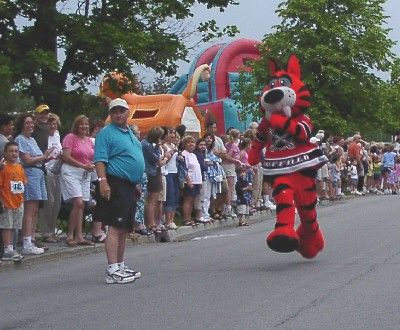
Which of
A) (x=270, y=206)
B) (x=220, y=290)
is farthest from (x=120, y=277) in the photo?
(x=270, y=206)

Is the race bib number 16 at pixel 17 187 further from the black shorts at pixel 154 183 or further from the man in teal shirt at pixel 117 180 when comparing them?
the black shorts at pixel 154 183

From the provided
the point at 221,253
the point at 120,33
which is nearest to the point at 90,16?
the point at 120,33

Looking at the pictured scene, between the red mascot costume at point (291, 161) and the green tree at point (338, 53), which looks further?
the green tree at point (338, 53)

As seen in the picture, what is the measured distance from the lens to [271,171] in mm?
12500

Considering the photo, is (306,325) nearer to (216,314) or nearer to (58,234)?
(216,314)

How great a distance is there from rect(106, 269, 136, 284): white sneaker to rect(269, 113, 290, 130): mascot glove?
2.46 metres

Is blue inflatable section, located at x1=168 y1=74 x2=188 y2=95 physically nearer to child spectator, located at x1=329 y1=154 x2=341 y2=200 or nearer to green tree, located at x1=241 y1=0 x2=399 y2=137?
green tree, located at x1=241 y1=0 x2=399 y2=137

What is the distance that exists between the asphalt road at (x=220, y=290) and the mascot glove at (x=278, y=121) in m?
1.54

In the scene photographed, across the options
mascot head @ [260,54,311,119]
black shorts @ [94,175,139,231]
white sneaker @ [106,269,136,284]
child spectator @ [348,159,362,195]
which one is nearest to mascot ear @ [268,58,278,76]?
mascot head @ [260,54,311,119]

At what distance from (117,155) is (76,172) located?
4.46m

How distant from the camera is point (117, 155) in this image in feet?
36.9

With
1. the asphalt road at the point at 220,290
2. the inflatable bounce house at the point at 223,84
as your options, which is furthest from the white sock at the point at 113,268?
the inflatable bounce house at the point at 223,84

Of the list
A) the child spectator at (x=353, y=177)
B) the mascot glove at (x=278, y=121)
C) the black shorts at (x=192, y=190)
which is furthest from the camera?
the child spectator at (x=353, y=177)

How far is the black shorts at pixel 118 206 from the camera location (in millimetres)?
11125
